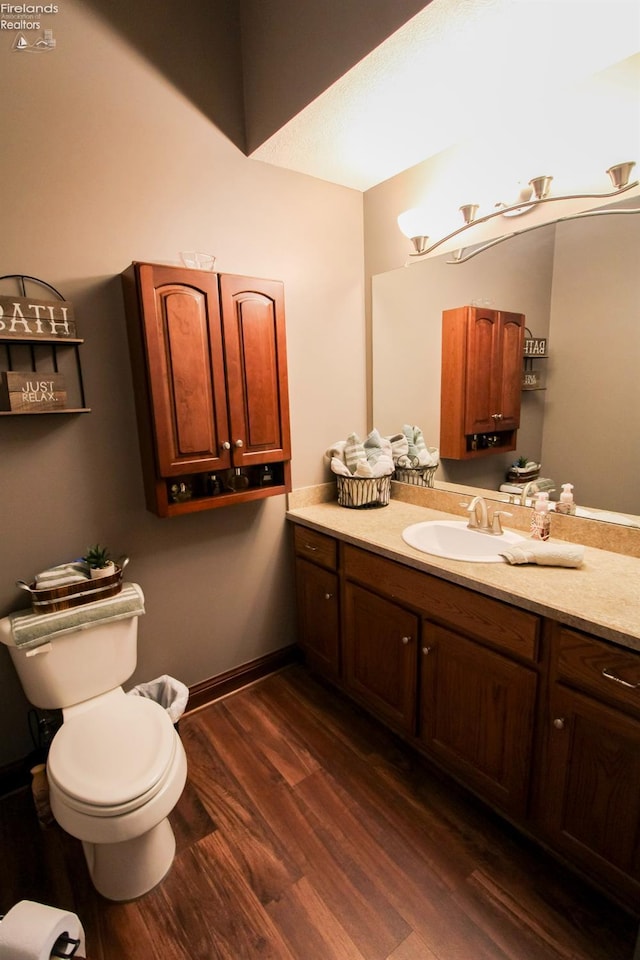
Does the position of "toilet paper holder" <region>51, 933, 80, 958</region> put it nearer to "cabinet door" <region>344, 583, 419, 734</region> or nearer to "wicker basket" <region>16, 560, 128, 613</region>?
"wicker basket" <region>16, 560, 128, 613</region>

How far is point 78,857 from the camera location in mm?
1452

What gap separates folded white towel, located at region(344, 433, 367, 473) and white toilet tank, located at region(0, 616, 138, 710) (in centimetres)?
120

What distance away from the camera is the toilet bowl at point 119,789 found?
1.18m

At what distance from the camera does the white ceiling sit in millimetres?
1216

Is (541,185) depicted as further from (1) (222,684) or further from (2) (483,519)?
(1) (222,684)

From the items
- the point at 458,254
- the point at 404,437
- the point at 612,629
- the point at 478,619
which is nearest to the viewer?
the point at 612,629

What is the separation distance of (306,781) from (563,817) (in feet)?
2.87

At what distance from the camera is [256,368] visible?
1837 millimetres

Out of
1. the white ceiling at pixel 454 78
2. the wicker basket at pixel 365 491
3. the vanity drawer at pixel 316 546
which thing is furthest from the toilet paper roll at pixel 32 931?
the white ceiling at pixel 454 78

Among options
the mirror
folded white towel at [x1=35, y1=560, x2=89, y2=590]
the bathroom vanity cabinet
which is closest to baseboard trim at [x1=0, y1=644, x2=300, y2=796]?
the bathroom vanity cabinet

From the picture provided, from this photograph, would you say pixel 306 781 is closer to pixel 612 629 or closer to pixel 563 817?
pixel 563 817

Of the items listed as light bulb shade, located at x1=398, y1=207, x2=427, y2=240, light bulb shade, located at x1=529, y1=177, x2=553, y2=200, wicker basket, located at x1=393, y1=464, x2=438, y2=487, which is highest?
light bulb shade, located at x1=398, y1=207, x2=427, y2=240

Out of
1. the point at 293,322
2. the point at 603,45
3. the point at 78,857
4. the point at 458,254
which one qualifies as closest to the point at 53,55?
the point at 293,322

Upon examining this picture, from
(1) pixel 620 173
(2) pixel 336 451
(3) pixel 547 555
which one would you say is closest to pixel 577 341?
(1) pixel 620 173
